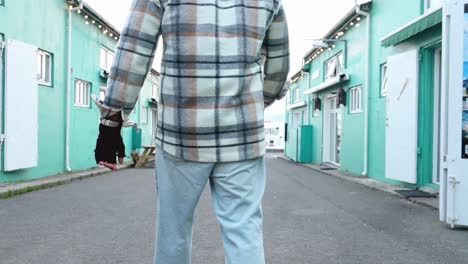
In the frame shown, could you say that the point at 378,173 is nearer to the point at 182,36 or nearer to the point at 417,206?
the point at 417,206

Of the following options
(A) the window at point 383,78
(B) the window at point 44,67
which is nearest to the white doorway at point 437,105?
(A) the window at point 383,78

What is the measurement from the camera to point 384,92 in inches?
420

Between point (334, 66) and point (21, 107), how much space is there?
34.9 ft

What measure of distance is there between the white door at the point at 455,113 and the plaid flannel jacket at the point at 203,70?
3.95 metres

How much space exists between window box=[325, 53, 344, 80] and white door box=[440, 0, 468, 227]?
9.85 meters

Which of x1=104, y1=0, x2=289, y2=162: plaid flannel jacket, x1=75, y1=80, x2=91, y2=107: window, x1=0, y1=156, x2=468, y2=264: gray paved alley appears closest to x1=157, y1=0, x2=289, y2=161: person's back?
x1=104, y1=0, x2=289, y2=162: plaid flannel jacket

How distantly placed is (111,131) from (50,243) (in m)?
3.14

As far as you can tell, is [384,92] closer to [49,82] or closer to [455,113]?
[455,113]

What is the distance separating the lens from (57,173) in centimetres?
1211

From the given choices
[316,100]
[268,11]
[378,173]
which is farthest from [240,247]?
[316,100]

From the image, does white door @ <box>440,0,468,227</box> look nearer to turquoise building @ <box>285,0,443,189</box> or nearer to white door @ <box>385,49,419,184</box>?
turquoise building @ <box>285,0,443,189</box>

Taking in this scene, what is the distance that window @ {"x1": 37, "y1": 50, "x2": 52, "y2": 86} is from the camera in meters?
11.4

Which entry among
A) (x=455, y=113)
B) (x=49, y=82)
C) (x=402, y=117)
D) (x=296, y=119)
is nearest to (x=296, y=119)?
(x=296, y=119)

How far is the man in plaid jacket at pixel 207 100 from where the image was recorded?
1.63m
